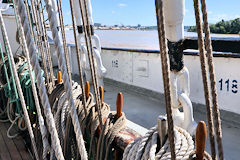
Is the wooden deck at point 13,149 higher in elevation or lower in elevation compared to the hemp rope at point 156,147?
lower

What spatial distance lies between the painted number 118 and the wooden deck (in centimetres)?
Result: 243

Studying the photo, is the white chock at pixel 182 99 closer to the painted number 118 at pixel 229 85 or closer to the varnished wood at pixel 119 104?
the varnished wood at pixel 119 104

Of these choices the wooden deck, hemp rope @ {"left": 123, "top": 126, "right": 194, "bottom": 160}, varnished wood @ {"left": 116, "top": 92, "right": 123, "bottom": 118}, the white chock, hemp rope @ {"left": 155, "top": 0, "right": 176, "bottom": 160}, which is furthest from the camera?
the wooden deck

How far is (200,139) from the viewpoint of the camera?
0.66 meters

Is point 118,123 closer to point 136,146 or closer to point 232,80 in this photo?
point 136,146

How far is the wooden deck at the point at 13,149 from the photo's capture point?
185cm

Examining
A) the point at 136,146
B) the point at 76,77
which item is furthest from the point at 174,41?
the point at 76,77

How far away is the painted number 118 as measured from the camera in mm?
2836

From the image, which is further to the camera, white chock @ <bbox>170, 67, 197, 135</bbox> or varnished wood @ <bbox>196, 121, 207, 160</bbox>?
white chock @ <bbox>170, 67, 197, 135</bbox>

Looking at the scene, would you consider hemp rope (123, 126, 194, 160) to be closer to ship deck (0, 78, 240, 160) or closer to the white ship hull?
ship deck (0, 78, 240, 160)

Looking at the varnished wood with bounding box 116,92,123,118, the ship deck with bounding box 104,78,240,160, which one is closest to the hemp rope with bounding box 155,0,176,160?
the varnished wood with bounding box 116,92,123,118

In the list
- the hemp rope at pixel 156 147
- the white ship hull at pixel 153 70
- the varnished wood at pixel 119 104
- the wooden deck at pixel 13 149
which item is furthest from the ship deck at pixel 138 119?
the hemp rope at pixel 156 147

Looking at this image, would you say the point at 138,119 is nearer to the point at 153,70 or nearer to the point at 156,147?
the point at 153,70

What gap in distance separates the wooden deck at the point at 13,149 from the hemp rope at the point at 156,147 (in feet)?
4.36
